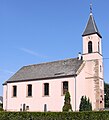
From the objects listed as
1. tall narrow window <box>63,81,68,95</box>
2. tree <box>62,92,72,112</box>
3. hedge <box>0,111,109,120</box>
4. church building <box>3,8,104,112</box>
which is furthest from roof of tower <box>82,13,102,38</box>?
hedge <box>0,111,109,120</box>

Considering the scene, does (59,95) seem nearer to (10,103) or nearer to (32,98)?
(32,98)

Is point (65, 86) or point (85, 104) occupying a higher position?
point (65, 86)

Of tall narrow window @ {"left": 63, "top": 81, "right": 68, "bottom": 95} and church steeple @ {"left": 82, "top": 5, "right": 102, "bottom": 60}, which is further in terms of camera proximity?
church steeple @ {"left": 82, "top": 5, "right": 102, "bottom": 60}

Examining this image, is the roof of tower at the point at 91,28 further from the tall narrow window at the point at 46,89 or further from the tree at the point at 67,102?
the tree at the point at 67,102

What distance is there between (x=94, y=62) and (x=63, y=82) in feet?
20.0

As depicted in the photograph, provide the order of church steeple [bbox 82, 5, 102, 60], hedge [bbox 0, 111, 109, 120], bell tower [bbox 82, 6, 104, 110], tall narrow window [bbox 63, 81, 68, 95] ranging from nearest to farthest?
hedge [bbox 0, 111, 109, 120]
tall narrow window [bbox 63, 81, 68, 95]
bell tower [bbox 82, 6, 104, 110]
church steeple [bbox 82, 5, 102, 60]

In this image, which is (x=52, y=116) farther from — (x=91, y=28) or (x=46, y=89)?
(x=91, y=28)

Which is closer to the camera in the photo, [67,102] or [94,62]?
[67,102]

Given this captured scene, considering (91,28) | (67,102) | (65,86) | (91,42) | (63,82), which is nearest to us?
(67,102)

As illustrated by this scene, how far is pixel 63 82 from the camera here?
4038cm

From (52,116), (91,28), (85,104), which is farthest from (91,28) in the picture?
(52,116)

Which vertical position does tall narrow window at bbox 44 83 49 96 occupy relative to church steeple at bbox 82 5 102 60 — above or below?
below

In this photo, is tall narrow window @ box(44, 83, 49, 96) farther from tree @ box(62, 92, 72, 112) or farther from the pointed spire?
the pointed spire

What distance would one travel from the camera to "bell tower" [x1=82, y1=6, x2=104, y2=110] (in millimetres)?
40188
